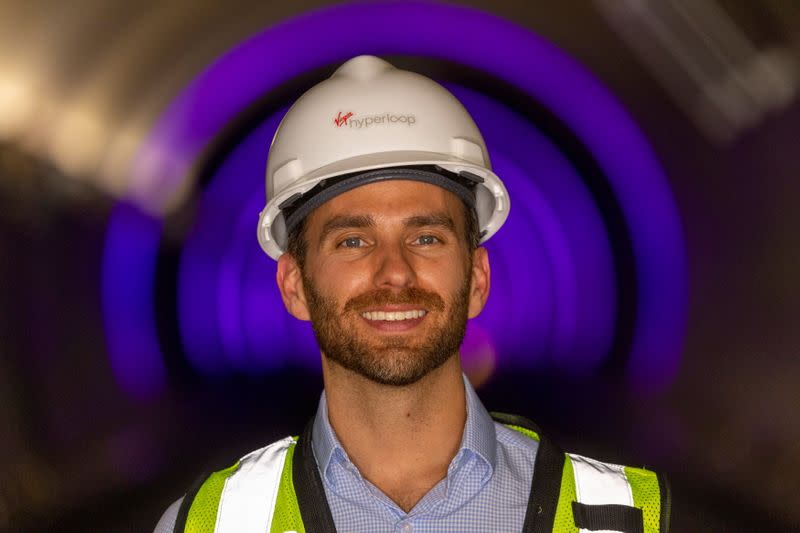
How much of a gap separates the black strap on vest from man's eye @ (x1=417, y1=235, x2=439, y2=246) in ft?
2.79

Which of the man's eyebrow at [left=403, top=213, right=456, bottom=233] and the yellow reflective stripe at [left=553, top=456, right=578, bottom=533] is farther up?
the man's eyebrow at [left=403, top=213, right=456, bottom=233]

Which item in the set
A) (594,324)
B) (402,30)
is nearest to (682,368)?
(594,324)

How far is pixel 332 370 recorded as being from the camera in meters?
3.09

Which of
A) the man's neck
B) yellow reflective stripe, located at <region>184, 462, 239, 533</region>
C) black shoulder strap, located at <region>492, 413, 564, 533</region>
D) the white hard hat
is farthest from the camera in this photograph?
the white hard hat

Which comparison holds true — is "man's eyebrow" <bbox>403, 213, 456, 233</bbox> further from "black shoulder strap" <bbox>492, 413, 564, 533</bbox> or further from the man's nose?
"black shoulder strap" <bbox>492, 413, 564, 533</bbox>

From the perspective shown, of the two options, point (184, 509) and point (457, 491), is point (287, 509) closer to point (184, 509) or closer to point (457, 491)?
point (184, 509)

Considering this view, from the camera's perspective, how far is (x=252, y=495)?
2.93 m

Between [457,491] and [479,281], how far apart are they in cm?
71

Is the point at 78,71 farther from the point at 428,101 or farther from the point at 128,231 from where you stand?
the point at 428,101

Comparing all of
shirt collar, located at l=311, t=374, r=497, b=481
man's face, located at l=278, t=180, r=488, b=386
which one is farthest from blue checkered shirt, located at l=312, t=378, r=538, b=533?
man's face, located at l=278, t=180, r=488, b=386

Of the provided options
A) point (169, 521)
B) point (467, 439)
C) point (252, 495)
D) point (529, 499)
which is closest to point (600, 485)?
point (529, 499)

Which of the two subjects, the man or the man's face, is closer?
the man

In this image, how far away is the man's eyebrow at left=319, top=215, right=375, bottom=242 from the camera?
10.0 feet

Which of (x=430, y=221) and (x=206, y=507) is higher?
(x=430, y=221)
